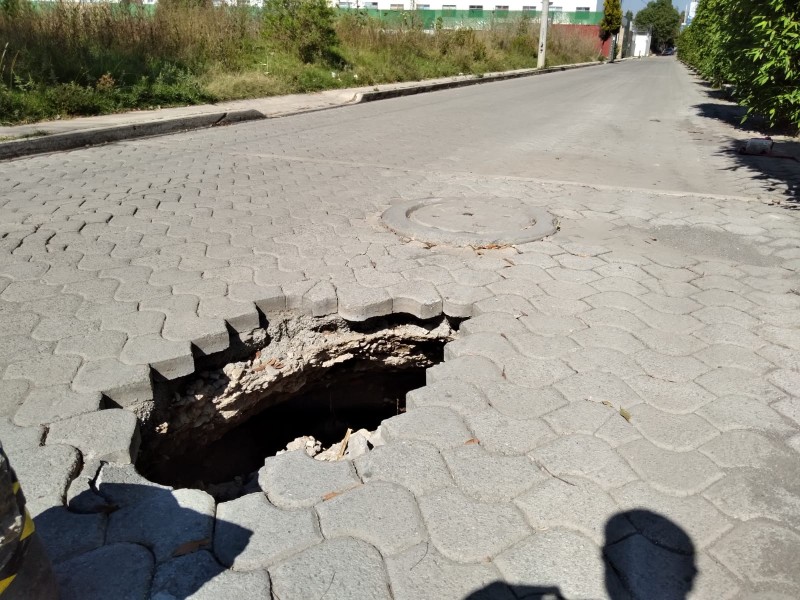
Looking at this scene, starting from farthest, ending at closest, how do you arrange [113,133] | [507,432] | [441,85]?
[441,85] < [113,133] < [507,432]

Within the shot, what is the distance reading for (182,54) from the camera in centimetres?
1282

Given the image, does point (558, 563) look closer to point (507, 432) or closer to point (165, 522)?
point (507, 432)

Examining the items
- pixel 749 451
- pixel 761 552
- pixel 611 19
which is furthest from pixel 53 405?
pixel 611 19

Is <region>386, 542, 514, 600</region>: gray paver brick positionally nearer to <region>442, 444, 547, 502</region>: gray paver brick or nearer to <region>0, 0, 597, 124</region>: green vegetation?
<region>442, 444, 547, 502</region>: gray paver brick

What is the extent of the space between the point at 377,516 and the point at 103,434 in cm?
110

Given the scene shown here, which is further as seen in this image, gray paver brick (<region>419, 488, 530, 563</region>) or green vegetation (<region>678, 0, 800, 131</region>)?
green vegetation (<region>678, 0, 800, 131</region>)

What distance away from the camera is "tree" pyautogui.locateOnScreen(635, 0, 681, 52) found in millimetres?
91250

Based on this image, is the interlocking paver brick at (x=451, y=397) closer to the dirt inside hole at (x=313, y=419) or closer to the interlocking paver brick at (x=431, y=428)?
the interlocking paver brick at (x=431, y=428)

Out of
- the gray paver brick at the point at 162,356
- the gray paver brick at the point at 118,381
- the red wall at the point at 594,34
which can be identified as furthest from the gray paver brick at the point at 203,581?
the red wall at the point at 594,34

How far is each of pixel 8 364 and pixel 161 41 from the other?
11833 millimetres

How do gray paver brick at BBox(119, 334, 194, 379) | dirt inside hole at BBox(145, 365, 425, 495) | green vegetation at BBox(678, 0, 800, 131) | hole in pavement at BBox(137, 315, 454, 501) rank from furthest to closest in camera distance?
green vegetation at BBox(678, 0, 800, 131), dirt inside hole at BBox(145, 365, 425, 495), hole in pavement at BBox(137, 315, 454, 501), gray paver brick at BBox(119, 334, 194, 379)

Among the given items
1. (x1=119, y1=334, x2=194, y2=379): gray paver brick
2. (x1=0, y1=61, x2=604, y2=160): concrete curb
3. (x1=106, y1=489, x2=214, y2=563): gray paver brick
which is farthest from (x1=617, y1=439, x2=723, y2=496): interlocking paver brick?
(x1=0, y1=61, x2=604, y2=160): concrete curb

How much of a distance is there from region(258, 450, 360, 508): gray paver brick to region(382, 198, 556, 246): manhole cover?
240 centimetres

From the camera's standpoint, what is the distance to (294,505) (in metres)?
1.94
